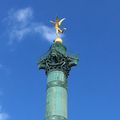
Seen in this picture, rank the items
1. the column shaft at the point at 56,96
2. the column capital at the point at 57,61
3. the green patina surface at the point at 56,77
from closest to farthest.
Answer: the column shaft at the point at 56,96
the green patina surface at the point at 56,77
the column capital at the point at 57,61

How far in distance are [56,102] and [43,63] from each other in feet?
12.8

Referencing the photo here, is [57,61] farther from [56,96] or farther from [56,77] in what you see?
[56,96]

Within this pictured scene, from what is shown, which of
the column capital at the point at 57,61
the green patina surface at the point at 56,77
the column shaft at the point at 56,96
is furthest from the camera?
the column capital at the point at 57,61

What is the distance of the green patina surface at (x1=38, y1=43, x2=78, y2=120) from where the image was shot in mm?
27016

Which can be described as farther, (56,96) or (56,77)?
(56,77)

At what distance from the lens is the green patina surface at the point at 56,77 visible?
27.0 metres

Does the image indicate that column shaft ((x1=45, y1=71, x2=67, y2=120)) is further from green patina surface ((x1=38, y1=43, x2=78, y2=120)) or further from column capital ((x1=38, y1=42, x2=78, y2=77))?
column capital ((x1=38, y1=42, x2=78, y2=77))

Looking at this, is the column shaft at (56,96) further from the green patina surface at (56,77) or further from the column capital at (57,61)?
the column capital at (57,61)

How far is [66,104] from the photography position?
2783 centimetres

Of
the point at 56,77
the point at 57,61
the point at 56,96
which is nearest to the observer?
the point at 56,96

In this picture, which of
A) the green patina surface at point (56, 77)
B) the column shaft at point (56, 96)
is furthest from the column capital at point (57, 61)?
the column shaft at point (56, 96)

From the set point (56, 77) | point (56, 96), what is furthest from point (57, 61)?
point (56, 96)

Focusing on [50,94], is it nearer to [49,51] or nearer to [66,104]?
[66,104]

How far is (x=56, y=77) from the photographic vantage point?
28781mm
